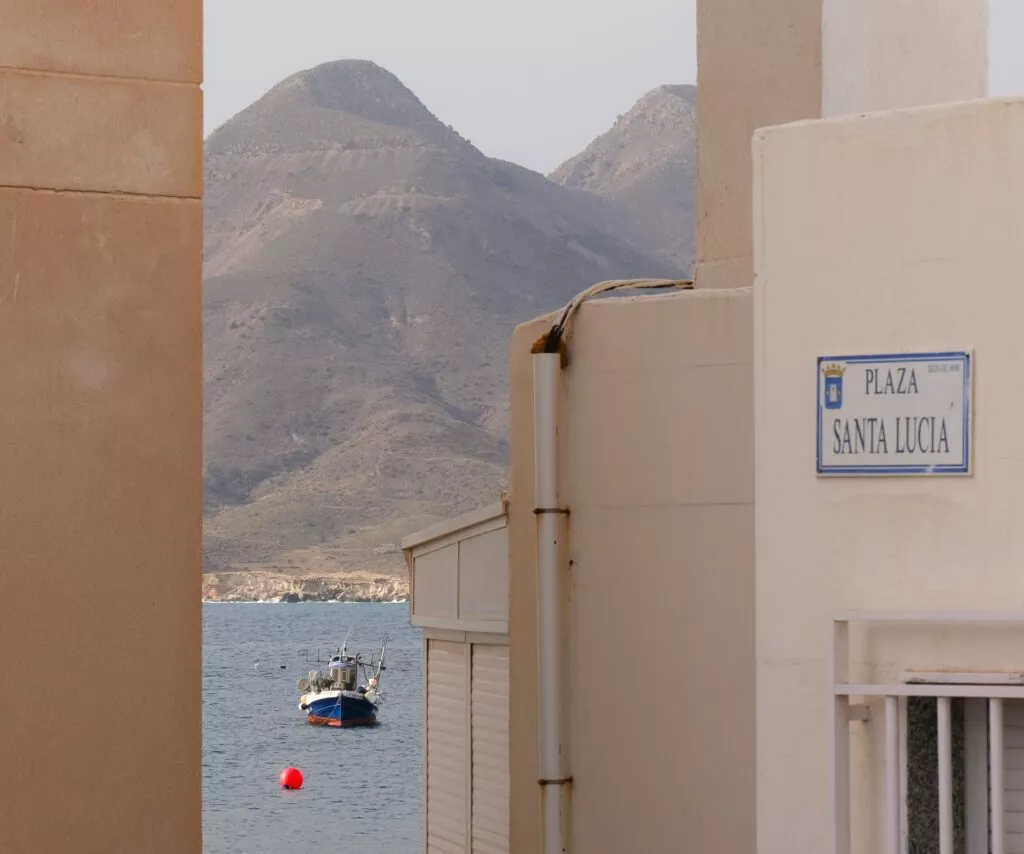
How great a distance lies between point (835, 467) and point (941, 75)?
7.56ft

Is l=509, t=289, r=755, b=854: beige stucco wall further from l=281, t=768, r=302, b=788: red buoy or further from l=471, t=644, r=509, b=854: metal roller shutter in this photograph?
l=281, t=768, r=302, b=788: red buoy

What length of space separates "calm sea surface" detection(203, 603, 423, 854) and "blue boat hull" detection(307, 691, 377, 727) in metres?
0.55

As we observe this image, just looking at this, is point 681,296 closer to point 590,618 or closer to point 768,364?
point 590,618

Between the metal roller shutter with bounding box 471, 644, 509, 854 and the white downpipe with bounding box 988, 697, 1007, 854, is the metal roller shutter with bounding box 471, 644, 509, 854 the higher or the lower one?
the lower one

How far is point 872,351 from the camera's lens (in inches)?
241

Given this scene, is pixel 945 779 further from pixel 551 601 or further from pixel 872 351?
pixel 551 601

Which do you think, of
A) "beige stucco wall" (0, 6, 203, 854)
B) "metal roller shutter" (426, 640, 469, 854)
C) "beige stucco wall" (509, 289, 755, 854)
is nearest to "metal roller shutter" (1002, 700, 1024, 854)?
"beige stucco wall" (509, 289, 755, 854)

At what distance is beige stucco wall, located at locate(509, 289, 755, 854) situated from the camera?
9.12 meters

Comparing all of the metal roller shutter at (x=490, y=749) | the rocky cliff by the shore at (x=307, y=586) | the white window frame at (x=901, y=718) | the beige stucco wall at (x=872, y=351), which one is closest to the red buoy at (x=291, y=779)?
the metal roller shutter at (x=490, y=749)

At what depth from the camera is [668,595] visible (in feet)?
30.8

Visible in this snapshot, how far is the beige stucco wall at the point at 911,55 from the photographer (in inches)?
303

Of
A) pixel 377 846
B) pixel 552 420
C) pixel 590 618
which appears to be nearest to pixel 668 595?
pixel 590 618

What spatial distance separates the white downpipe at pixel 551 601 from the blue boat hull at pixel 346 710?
91.8m

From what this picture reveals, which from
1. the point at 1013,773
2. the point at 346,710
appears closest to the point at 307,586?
the point at 346,710
